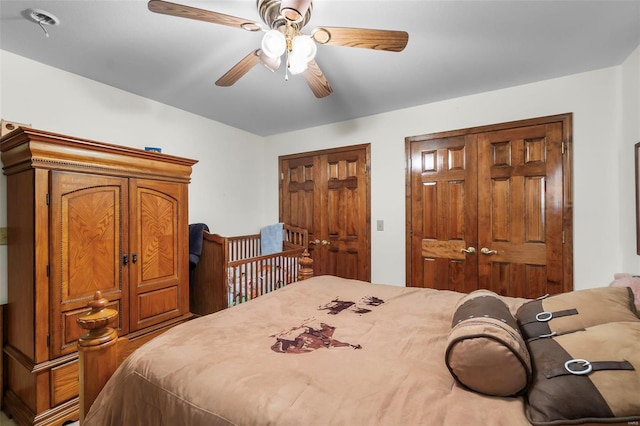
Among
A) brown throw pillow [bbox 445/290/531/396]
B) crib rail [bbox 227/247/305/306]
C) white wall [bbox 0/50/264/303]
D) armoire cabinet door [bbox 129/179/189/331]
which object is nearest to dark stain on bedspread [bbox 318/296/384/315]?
brown throw pillow [bbox 445/290/531/396]

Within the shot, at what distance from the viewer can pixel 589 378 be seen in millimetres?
694

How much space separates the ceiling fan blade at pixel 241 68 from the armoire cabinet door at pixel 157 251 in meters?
1.02

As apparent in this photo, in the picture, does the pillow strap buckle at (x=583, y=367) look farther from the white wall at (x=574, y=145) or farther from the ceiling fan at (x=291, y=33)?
the white wall at (x=574, y=145)

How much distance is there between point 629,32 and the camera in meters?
1.77

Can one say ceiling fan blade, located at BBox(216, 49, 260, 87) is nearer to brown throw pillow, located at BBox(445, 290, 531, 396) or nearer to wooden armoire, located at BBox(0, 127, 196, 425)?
wooden armoire, located at BBox(0, 127, 196, 425)

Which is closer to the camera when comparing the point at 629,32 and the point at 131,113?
the point at 629,32

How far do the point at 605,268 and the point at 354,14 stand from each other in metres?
2.70

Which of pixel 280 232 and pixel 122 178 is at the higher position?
pixel 122 178

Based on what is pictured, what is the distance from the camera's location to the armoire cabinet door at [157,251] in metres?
2.06

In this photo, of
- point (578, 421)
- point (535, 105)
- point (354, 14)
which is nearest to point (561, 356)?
point (578, 421)

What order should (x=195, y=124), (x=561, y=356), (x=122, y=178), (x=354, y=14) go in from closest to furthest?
(x=561, y=356)
(x=354, y=14)
(x=122, y=178)
(x=195, y=124)

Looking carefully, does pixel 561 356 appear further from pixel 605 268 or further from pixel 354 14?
pixel 605 268

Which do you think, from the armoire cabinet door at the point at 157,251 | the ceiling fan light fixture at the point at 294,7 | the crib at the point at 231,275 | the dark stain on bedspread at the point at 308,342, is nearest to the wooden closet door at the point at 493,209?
the crib at the point at 231,275

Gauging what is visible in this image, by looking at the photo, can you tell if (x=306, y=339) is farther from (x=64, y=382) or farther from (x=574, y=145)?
(x=574, y=145)
